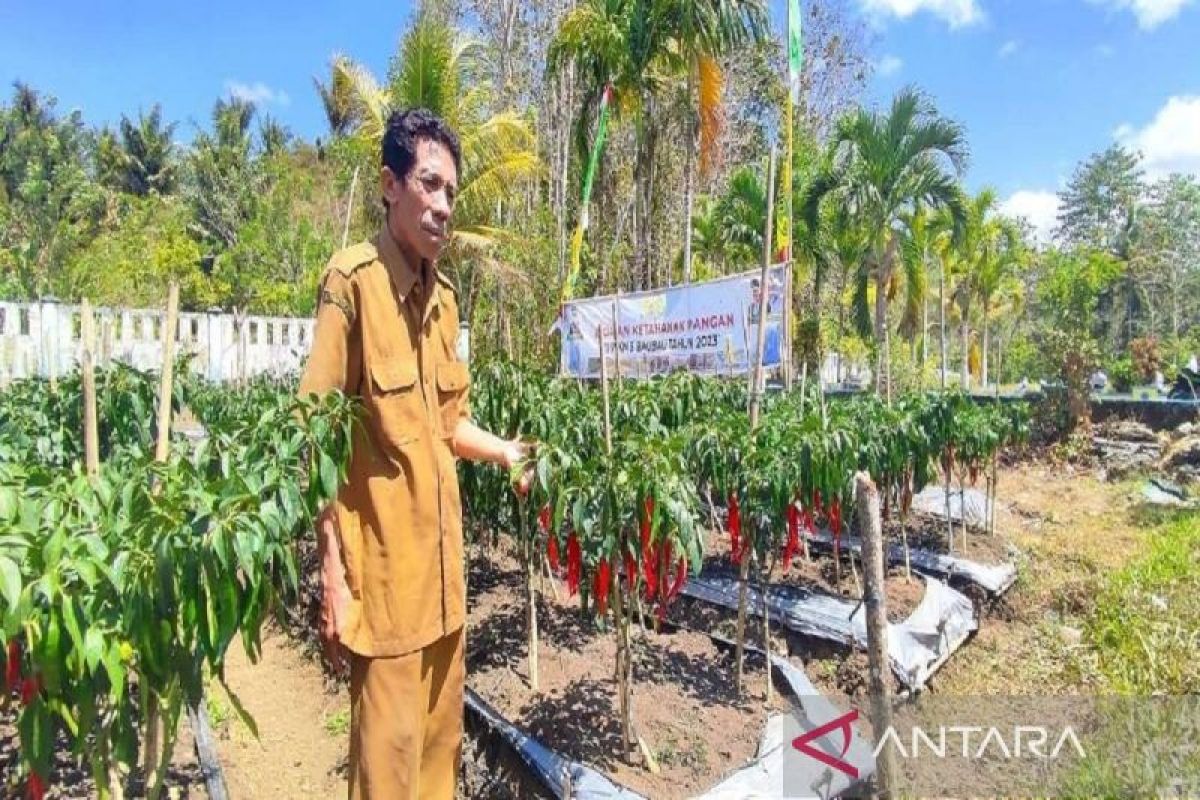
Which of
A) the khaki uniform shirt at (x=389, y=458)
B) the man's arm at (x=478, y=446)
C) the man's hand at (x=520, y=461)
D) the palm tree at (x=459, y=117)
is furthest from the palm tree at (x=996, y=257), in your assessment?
the khaki uniform shirt at (x=389, y=458)

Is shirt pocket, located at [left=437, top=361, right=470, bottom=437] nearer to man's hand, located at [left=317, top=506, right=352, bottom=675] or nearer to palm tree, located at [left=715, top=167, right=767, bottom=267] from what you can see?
man's hand, located at [left=317, top=506, right=352, bottom=675]

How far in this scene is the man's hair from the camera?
1.72 meters

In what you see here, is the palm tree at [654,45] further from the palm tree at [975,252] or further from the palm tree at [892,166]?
the palm tree at [975,252]

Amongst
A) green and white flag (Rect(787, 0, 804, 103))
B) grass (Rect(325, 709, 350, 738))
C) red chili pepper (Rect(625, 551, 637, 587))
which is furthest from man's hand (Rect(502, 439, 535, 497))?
green and white flag (Rect(787, 0, 804, 103))

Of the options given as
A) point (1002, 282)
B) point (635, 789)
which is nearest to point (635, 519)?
point (635, 789)

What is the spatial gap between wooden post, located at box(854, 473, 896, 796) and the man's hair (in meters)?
1.56

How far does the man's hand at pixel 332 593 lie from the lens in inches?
66.1

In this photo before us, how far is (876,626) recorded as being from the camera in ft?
7.45

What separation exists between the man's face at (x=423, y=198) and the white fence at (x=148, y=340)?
598 centimetres

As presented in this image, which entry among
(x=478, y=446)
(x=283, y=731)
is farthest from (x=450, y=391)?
(x=283, y=731)

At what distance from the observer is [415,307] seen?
1919mm

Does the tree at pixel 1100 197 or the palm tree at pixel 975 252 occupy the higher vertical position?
the tree at pixel 1100 197

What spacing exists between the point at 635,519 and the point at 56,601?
1869 millimetres

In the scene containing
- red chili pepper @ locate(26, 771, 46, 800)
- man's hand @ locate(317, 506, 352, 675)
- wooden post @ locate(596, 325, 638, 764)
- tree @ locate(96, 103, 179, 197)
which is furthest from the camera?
tree @ locate(96, 103, 179, 197)
